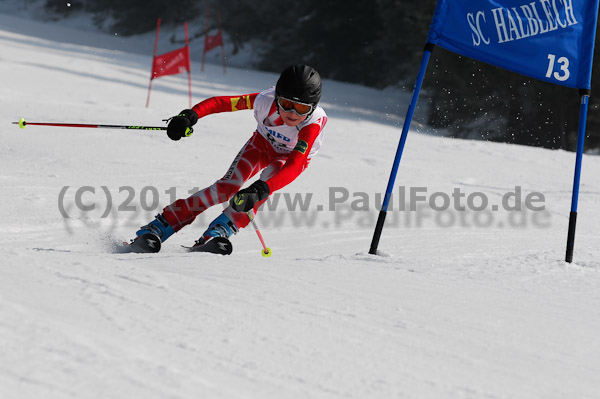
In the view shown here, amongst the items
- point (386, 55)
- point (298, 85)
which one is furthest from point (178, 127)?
point (386, 55)

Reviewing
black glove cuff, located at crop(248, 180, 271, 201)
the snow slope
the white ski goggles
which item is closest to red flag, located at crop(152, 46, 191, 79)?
the snow slope

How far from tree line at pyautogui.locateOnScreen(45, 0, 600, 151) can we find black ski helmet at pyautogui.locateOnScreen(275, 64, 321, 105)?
10530mm

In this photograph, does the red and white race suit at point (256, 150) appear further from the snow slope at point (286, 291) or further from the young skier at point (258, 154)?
the snow slope at point (286, 291)

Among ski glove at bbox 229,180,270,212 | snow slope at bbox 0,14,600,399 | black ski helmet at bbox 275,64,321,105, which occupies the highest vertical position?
black ski helmet at bbox 275,64,321,105

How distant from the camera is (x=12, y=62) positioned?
14172 millimetres

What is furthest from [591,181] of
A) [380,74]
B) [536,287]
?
[380,74]

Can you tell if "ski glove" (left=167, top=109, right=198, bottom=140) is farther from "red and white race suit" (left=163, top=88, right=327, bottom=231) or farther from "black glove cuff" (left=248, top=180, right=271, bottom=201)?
"black glove cuff" (left=248, top=180, right=271, bottom=201)

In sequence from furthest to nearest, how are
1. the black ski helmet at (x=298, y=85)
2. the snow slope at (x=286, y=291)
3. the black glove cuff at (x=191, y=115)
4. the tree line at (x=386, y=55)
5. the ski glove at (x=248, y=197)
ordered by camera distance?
the tree line at (x=386, y=55) → the black glove cuff at (x=191, y=115) → the black ski helmet at (x=298, y=85) → the ski glove at (x=248, y=197) → the snow slope at (x=286, y=291)

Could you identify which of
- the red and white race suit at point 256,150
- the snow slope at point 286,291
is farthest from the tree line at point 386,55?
the red and white race suit at point 256,150

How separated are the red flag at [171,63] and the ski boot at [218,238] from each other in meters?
7.28

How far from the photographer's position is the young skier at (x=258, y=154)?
3.99m

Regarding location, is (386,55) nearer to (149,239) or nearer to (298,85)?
(298,85)

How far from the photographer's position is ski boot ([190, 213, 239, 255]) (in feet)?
13.4

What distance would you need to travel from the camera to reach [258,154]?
4535 mm
